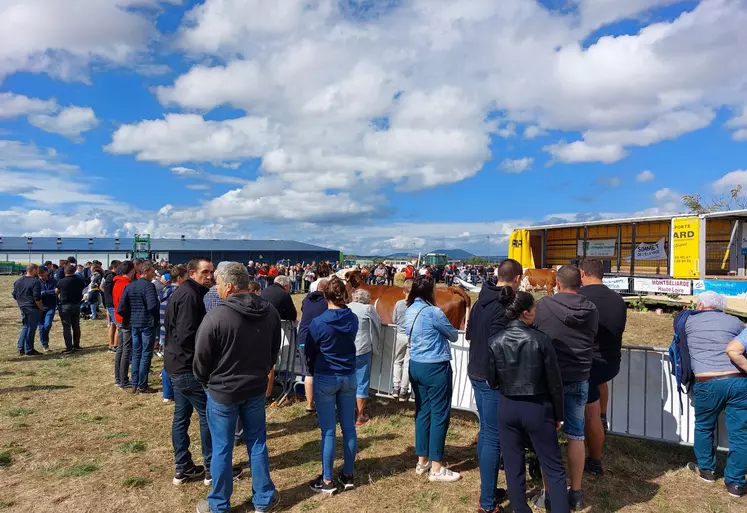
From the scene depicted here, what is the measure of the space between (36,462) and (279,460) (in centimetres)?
260

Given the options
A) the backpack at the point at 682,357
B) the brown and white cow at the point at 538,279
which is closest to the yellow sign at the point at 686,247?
the brown and white cow at the point at 538,279

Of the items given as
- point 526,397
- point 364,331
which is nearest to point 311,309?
point 364,331

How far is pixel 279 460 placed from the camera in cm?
513

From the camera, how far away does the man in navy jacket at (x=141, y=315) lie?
7.28 meters

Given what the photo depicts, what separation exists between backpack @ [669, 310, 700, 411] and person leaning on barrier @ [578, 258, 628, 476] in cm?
72

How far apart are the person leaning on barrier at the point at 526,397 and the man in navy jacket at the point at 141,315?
577 cm

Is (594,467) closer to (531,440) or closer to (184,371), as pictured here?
(531,440)

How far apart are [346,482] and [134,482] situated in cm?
207

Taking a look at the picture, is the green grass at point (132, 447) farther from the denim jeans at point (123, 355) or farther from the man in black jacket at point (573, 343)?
the man in black jacket at point (573, 343)

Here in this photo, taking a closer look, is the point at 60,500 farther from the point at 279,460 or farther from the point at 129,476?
the point at 279,460

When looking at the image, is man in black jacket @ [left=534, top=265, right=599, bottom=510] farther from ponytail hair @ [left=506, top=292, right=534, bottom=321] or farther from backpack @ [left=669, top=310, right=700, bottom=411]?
backpack @ [left=669, top=310, right=700, bottom=411]

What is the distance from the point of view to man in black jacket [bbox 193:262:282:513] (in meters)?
3.62

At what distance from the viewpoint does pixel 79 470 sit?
483 centimetres

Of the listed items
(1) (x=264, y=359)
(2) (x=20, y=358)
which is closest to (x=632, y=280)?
(1) (x=264, y=359)
